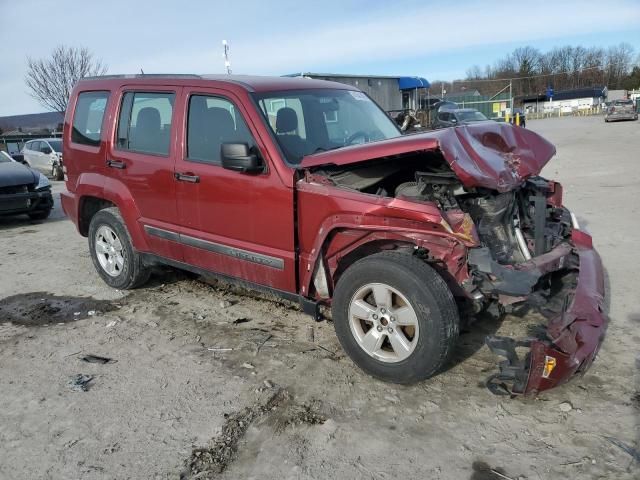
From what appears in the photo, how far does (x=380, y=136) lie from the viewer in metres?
4.77

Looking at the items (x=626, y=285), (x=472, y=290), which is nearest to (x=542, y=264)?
(x=472, y=290)

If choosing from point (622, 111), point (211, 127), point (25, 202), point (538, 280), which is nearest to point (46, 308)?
point (211, 127)

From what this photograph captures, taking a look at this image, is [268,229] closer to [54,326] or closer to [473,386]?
[473,386]

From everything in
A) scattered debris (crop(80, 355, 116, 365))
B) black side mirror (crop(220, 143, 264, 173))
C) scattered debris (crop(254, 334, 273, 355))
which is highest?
black side mirror (crop(220, 143, 264, 173))

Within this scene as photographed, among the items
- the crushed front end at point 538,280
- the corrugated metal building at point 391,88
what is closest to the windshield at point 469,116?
the corrugated metal building at point 391,88

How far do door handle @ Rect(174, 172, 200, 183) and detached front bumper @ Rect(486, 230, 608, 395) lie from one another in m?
2.58

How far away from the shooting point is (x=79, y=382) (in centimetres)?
365

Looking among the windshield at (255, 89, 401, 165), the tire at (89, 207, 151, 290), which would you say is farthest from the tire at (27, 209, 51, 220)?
the windshield at (255, 89, 401, 165)

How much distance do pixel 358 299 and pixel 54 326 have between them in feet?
9.70

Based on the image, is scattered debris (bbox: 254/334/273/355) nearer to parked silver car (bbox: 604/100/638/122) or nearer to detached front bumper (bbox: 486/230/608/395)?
detached front bumper (bbox: 486/230/608/395)

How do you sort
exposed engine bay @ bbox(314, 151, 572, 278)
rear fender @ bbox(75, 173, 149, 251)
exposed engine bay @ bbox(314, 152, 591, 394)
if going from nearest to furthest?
1. exposed engine bay @ bbox(314, 152, 591, 394)
2. exposed engine bay @ bbox(314, 151, 572, 278)
3. rear fender @ bbox(75, 173, 149, 251)

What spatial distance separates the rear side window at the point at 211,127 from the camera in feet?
13.6

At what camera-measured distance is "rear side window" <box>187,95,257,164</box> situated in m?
4.14

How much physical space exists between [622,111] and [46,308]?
4372cm
